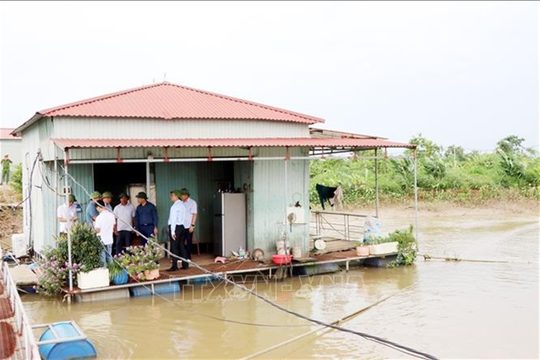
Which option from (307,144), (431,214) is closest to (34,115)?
(307,144)

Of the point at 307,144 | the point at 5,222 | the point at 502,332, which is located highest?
the point at 307,144

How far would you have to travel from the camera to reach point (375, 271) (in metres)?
14.2

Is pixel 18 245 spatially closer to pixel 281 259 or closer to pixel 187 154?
pixel 187 154

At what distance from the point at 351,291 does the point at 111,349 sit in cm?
554

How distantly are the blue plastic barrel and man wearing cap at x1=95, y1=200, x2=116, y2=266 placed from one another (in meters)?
3.16

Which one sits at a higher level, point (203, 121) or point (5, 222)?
point (203, 121)

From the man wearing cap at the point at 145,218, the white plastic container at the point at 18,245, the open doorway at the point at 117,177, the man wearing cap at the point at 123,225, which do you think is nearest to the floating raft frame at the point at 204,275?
the man wearing cap at the point at 145,218

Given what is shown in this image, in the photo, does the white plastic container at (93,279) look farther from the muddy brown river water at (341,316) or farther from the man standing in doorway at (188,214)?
the man standing in doorway at (188,214)

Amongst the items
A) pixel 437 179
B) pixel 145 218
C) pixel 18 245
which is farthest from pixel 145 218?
pixel 437 179

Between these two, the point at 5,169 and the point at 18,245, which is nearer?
A: the point at 18,245

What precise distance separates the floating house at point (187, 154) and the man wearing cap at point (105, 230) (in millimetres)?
914

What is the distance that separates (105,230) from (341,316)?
16.2 feet

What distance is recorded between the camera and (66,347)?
7617mm

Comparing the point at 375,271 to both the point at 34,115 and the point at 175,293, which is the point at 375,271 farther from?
the point at 34,115
